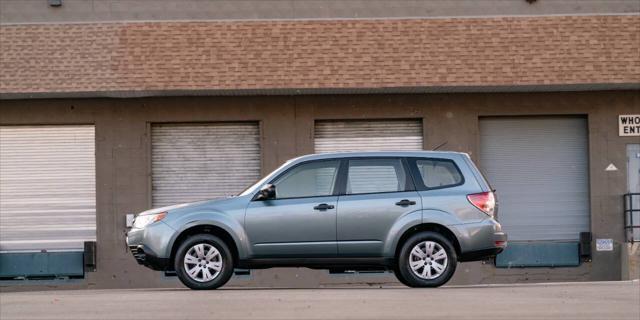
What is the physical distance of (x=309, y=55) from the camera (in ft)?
82.5

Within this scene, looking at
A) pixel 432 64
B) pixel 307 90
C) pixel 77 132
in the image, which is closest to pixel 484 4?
pixel 432 64

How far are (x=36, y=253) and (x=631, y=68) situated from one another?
42.6 feet

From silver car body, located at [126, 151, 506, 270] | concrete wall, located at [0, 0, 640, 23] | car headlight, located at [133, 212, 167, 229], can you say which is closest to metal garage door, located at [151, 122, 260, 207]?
concrete wall, located at [0, 0, 640, 23]

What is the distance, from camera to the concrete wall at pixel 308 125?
2636 centimetres

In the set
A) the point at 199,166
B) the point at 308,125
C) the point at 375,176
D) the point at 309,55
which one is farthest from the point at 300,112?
the point at 375,176

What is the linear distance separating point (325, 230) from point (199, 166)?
36.5ft

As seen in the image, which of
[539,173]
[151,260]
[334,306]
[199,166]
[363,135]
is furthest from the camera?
[539,173]

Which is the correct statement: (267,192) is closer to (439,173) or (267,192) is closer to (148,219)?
(148,219)

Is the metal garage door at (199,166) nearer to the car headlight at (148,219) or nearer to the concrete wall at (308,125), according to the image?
the concrete wall at (308,125)

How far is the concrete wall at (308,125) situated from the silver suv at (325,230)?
10.5 meters

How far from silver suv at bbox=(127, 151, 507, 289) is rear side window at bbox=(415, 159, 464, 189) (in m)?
0.09

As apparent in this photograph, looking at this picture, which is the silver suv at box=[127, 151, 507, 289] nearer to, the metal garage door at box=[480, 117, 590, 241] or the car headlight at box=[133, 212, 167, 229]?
the car headlight at box=[133, 212, 167, 229]

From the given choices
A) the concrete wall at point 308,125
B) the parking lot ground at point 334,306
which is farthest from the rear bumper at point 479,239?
the concrete wall at point 308,125

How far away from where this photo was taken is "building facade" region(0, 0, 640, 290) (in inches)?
994
